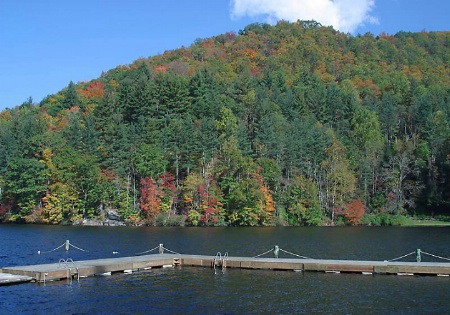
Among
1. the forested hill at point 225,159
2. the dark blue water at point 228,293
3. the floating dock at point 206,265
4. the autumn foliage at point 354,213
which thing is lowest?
the dark blue water at point 228,293

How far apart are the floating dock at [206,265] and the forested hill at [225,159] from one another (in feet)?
171

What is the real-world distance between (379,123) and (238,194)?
167 ft

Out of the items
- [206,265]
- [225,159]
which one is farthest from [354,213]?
[206,265]

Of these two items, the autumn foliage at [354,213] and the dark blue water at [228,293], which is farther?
the autumn foliage at [354,213]

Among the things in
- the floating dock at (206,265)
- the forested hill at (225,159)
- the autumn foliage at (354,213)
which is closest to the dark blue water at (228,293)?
the floating dock at (206,265)

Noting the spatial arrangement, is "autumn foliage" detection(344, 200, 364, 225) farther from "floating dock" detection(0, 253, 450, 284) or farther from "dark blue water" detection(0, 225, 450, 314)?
"floating dock" detection(0, 253, 450, 284)

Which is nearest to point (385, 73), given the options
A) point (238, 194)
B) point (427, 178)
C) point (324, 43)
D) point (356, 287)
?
point (324, 43)

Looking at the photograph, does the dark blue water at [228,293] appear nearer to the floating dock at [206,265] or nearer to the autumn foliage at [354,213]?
the floating dock at [206,265]

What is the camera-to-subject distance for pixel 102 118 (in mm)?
115250

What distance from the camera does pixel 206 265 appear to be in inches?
1631

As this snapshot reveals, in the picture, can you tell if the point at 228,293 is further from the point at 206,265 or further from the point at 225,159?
the point at 225,159

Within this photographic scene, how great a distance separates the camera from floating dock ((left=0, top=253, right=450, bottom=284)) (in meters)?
35.4

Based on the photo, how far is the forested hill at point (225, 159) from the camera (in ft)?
322

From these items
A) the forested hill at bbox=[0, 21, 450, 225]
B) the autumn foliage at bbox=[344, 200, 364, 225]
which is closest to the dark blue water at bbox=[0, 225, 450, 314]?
the forested hill at bbox=[0, 21, 450, 225]
